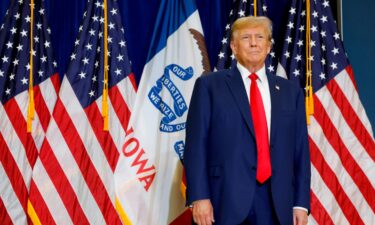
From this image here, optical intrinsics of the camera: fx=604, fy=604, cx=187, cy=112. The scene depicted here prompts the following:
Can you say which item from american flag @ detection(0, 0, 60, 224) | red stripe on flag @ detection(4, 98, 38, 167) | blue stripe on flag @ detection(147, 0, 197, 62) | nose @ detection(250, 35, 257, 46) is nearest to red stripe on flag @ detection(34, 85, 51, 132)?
american flag @ detection(0, 0, 60, 224)

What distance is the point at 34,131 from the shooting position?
11.4ft

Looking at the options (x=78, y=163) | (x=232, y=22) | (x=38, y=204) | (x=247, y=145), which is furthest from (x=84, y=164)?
(x=247, y=145)

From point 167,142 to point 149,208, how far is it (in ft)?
1.25

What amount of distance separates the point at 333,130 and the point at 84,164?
1.43m

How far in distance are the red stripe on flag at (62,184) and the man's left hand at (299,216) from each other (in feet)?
4.78

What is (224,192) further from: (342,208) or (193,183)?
(342,208)

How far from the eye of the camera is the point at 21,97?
3.46 metres

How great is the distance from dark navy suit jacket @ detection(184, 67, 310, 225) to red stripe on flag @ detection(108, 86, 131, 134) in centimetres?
121

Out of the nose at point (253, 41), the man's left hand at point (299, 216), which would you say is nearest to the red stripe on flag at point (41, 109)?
the nose at point (253, 41)

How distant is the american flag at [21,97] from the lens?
11.2ft

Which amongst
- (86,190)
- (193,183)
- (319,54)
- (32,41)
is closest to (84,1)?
(32,41)

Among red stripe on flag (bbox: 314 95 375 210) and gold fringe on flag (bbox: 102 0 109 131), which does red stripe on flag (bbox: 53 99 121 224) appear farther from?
red stripe on flag (bbox: 314 95 375 210)

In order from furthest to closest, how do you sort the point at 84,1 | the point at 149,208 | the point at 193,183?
the point at 84,1 → the point at 149,208 → the point at 193,183

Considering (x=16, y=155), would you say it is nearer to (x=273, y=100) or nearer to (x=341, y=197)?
(x=273, y=100)
